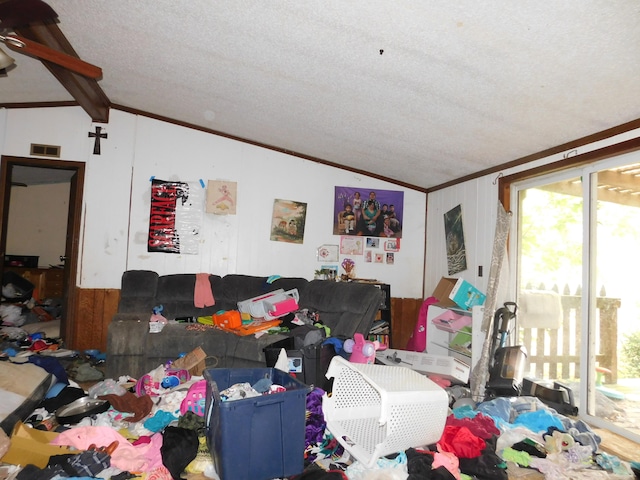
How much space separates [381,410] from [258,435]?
57 centimetres

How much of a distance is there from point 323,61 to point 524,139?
1.68 m

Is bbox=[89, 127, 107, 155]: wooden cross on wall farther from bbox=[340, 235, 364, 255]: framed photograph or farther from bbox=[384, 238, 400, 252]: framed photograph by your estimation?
bbox=[384, 238, 400, 252]: framed photograph

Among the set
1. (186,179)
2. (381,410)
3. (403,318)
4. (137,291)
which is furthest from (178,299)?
(381,410)

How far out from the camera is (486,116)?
292 centimetres

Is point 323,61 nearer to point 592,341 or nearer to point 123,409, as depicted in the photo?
point 123,409

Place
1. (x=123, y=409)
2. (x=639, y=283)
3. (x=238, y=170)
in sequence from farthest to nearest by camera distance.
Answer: (x=238, y=170) < (x=639, y=283) < (x=123, y=409)

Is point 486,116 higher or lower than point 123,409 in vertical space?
higher

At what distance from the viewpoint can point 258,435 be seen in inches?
73.4

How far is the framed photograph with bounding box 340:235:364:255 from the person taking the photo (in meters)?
4.96

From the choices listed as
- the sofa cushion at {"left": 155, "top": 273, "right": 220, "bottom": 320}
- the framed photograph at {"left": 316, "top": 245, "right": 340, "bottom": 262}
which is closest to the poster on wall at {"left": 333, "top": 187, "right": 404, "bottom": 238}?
the framed photograph at {"left": 316, "top": 245, "right": 340, "bottom": 262}

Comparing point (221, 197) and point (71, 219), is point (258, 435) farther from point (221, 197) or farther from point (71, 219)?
point (71, 219)

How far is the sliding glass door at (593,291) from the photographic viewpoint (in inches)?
115

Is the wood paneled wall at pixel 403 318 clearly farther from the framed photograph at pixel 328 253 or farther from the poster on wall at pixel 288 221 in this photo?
the poster on wall at pixel 288 221

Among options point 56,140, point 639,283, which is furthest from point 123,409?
point 639,283
